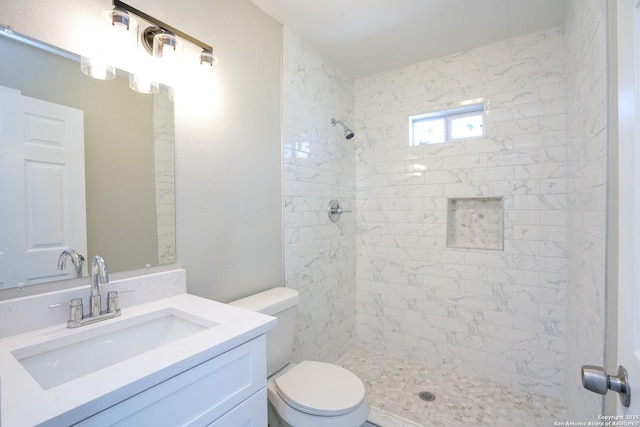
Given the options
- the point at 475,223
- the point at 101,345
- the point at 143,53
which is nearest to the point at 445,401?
the point at 475,223

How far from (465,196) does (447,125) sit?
2.14 feet

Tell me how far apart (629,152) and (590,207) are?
1016 mm

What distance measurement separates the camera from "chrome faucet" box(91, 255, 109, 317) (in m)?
1.07

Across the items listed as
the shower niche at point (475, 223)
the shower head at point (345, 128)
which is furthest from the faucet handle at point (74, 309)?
the shower niche at point (475, 223)

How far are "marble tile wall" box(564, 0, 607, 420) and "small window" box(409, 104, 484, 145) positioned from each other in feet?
2.01

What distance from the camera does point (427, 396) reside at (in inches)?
83.3

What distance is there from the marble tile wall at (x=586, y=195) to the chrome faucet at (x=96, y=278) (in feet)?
6.16

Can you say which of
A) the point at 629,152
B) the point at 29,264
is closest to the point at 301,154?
the point at 29,264

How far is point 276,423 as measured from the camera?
4.91 feet

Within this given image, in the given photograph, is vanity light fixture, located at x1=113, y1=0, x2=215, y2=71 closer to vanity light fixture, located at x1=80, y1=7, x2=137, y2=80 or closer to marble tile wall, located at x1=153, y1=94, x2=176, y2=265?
vanity light fixture, located at x1=80, y1=7, x2=137, y2=80

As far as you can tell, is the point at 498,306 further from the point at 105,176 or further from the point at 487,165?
the point at 105,176

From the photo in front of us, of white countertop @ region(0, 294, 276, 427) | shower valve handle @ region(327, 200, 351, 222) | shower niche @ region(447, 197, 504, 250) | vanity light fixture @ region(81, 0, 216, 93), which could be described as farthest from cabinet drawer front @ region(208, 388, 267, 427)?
shower niche @ region(447, 197, 504, 250)

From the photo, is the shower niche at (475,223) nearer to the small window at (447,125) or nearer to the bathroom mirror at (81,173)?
the small window at (447,125)

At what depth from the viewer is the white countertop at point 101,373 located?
1.97ft
